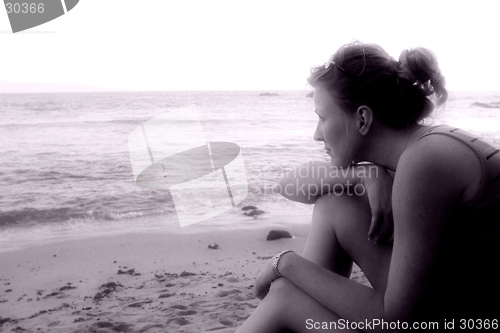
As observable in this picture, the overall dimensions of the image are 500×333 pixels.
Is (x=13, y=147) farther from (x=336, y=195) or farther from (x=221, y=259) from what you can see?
(x=336, y=195)

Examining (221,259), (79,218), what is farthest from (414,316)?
(79,218)

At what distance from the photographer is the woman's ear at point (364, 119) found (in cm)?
153

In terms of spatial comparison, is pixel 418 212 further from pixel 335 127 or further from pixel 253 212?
pixel 253 212

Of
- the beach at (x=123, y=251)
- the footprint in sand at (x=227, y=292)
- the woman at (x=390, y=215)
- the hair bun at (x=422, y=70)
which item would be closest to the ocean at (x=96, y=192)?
the beach at (x=123, y=251)

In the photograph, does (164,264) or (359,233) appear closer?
(359,233)

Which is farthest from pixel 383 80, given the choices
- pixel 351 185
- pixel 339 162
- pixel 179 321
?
pixel 179 321

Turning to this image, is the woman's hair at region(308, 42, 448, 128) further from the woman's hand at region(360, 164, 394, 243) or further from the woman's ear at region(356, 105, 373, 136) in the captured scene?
the woman's hand at region(360, 164, 394, 243)

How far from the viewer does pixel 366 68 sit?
1518 millimetres

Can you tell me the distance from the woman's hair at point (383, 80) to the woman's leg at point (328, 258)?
0.36 meters

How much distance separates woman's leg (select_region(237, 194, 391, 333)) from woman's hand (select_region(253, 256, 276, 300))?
40mm

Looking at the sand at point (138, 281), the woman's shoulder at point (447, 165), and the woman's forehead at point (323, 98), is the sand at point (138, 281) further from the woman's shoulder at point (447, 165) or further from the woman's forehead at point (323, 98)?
the woman's shoulder at point (447, 165)

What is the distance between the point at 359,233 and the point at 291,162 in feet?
27.6

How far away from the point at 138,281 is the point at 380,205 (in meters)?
2.75

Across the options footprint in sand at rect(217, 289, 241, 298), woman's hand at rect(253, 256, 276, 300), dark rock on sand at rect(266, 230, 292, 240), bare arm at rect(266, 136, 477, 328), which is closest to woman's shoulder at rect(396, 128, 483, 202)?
bare arm at rect(266, 136, 477, 328)
